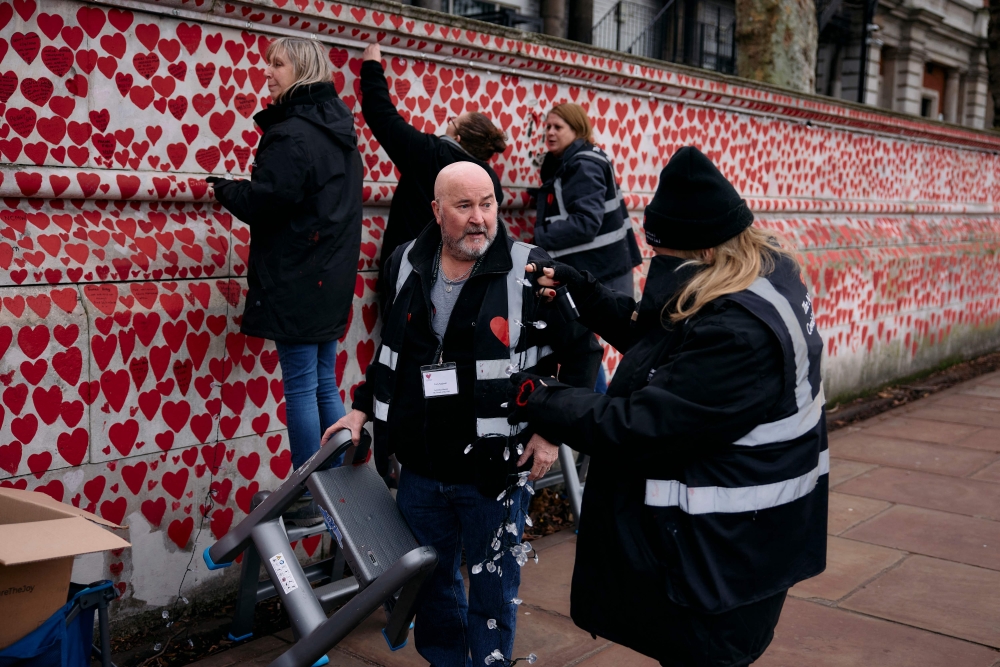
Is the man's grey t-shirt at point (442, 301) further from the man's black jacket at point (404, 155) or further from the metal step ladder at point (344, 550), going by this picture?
the man's black jacket at point (404, 155)

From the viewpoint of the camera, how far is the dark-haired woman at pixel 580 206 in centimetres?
510

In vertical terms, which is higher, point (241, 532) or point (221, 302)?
point (221, 302)

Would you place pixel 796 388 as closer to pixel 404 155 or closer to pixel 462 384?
pixel 462 384

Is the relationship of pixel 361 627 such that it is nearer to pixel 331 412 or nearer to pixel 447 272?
pixel 331 412

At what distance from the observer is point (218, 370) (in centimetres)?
420

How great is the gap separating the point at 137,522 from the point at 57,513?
1.02 meters

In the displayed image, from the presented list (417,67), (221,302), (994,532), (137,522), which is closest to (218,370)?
(221,302)

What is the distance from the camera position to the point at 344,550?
2.91 m

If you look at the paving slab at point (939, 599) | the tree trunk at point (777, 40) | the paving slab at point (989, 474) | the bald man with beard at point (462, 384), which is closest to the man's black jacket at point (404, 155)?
the bald man with beard at point (462, 384)

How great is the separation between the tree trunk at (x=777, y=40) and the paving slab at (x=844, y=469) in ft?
19.2

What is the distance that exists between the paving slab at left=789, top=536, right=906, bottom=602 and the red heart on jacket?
2.27 meters

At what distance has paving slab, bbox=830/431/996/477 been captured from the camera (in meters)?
6.81

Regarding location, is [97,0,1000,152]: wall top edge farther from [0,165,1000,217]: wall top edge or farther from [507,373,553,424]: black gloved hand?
[507,373,553,424]: black gloved hand

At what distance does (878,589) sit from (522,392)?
282 cm
